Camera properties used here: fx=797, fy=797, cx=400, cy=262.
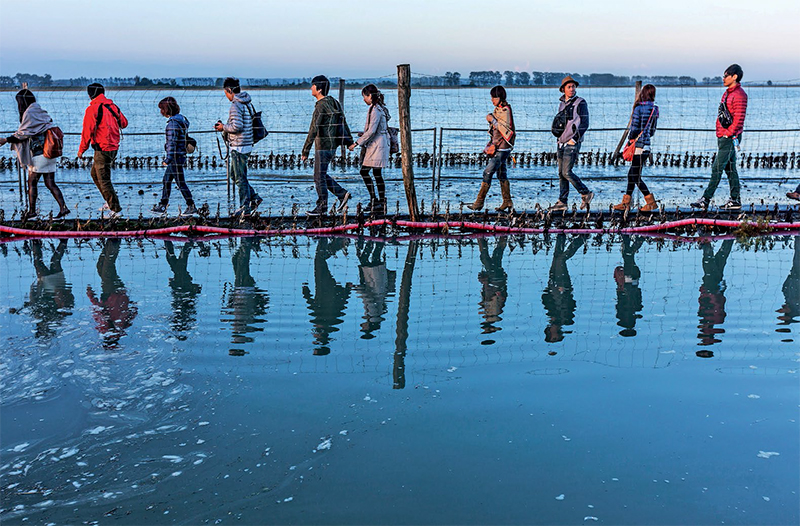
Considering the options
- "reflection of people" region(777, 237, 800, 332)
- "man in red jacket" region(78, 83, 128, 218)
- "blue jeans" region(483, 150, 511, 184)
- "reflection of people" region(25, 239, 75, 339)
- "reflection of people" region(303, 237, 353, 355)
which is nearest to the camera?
"reflection of people" region(303, 237, 353, 355)

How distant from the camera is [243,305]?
295 inches

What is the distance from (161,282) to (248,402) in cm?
362

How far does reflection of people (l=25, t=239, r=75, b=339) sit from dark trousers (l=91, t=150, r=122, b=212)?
5.80 ft

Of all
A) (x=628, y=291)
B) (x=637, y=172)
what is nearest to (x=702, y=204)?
(x=637, y=172)

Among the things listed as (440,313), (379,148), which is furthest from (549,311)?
(379,148)

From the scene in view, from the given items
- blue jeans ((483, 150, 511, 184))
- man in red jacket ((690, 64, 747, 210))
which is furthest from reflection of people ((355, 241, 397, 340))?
man in red jacket ((690, 64, 747, 210))

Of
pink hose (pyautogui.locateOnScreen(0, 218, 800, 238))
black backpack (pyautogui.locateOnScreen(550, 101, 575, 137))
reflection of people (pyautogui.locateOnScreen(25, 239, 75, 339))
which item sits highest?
black backpack (pyautogui.locateOnScreen(550, 101, 575, 137))

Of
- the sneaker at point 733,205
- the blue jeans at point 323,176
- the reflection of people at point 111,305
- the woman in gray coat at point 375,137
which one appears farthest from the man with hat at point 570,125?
the reflection of people at point 111,305

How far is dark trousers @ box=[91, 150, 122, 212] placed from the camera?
11.1m

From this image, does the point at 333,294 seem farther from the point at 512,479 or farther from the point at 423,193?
the point at 423,193

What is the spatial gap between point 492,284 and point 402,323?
5.54 ft

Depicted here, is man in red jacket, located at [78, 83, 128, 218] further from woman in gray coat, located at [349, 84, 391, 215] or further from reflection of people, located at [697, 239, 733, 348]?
reflection of people, located at [697, 239, 733, 348]

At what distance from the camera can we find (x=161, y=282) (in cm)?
841

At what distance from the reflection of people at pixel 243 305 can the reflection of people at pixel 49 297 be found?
145 cm
